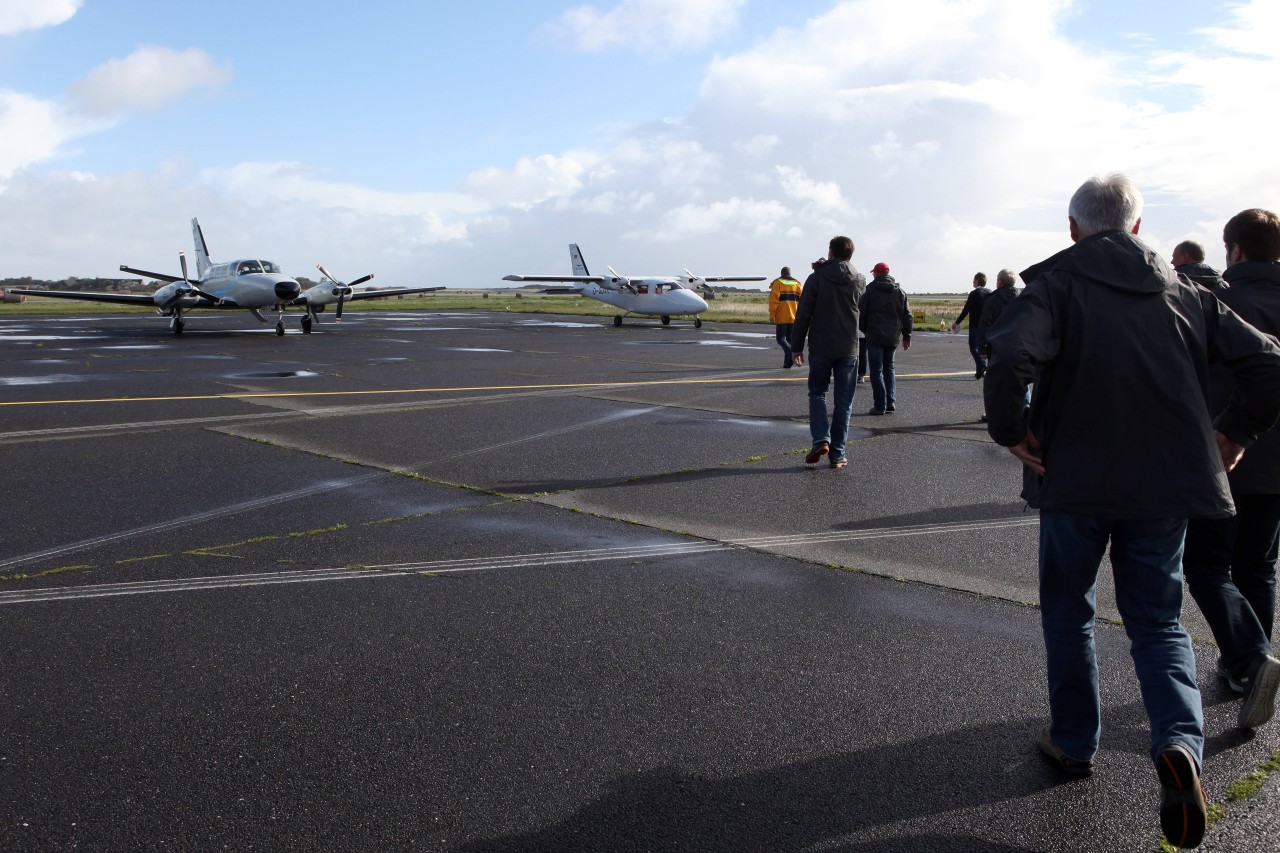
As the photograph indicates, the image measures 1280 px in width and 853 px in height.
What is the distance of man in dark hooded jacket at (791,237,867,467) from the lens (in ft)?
29.1

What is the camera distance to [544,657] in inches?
173

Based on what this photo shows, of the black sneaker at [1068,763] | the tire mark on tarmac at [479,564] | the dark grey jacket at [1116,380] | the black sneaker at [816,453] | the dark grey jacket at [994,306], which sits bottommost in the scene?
the black sneaker at [1068,763]

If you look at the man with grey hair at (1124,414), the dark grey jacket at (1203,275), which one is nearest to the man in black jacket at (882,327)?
the dark grey jacket at (1203,275)

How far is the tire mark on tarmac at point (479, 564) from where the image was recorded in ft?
17.4

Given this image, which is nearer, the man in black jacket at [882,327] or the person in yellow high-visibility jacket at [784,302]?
the man in black jacket at [882,327]

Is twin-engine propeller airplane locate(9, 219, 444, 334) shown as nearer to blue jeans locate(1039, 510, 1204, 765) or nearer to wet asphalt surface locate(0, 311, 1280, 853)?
wet asphalt surface locate(0, 311, 1280, 853)

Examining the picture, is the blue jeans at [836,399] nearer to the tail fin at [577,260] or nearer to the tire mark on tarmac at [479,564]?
the tire mark on tarmac at [479,564]

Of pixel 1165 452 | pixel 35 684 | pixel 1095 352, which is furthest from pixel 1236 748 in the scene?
pixel 35 684

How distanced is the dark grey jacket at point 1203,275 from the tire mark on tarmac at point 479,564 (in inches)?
82.4

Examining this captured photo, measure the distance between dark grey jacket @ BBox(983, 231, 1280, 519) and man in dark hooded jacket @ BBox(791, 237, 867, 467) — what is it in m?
5.61

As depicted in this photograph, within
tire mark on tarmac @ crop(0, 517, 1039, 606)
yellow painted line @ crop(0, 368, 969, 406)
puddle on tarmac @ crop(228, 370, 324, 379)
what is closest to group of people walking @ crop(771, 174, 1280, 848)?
tire mark on tarmac @ crop(0, 517, 1039, 606)

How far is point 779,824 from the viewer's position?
3.05 metres

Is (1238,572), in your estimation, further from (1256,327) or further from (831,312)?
(831,312)

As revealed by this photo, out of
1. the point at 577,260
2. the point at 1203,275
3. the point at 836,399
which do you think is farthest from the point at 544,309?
the point at 1203,275
